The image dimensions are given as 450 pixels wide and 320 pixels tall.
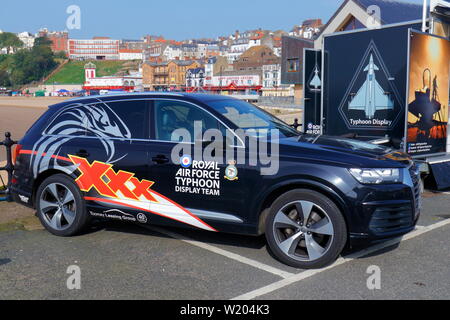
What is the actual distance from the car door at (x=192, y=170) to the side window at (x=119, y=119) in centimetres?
16

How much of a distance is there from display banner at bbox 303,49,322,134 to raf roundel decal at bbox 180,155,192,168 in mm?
5479

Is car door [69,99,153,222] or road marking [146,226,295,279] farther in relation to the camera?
car door [69,99,153,222]

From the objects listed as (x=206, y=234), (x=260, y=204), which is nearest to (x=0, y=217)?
(x=206, y=234)

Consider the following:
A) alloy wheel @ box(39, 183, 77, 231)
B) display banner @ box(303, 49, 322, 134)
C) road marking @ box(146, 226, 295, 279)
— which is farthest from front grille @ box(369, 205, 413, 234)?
display banner @ box(303, 49, 322, 134)

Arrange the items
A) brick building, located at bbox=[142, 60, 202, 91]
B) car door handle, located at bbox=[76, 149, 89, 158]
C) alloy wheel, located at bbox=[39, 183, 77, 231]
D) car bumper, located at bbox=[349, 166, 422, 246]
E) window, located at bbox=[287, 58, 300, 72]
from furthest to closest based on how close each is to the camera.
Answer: brick building, located at bbox=[142, 60, 202, 91]
window, located at bbox=[287, 58, 300, 72]
alloy wheel, located at bbox=[39, 183, 77, 231]
car door handle, located at bbox=[76, 149, 89, 158]
car bumper, located at bbox=[349, 166, 422, 246]

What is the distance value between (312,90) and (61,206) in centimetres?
606

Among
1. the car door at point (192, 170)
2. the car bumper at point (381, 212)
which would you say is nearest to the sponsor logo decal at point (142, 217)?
the car door at point (192, 170)

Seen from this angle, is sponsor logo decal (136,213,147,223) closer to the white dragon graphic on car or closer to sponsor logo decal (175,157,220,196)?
sponsor logo decal (175,157,220,196)

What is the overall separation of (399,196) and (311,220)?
0.84 meters

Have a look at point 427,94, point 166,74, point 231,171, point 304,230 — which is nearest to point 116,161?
point 231,171

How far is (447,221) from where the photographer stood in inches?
257

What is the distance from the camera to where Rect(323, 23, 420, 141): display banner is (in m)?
8.55

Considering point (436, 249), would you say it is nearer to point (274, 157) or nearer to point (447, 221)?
point (447, 221)

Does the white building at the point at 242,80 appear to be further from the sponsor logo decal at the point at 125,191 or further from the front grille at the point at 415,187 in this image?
→ the front grille at the point at 415,187
